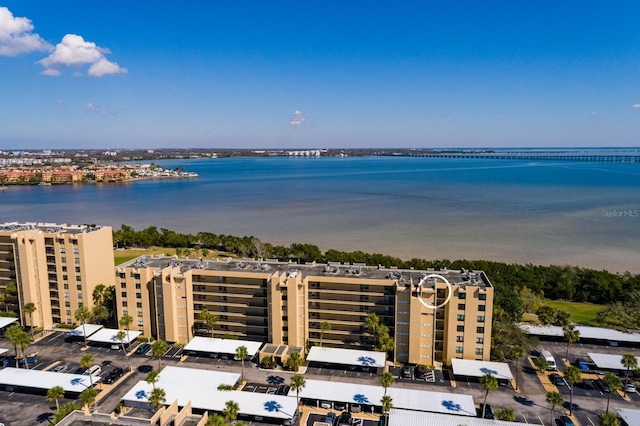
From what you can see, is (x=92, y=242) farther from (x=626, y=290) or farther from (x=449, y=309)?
(x=626, y=290)

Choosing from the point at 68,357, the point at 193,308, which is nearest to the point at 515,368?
the point at 193,308

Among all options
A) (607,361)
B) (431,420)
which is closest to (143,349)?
(431,420)

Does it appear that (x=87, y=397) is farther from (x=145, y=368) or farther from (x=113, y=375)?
(x=145, y=368)

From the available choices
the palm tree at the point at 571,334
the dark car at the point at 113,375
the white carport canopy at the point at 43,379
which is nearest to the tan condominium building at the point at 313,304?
the dark car at the point at 113,375

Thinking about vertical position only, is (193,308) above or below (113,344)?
above

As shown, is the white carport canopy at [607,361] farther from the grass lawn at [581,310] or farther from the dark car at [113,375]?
the dark car at [113,375]

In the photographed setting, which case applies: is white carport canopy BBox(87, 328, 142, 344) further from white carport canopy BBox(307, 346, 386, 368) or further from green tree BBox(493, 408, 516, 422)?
green tree BBox(493, 408, 516, 422)

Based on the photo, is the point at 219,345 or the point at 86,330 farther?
the point at 86,330

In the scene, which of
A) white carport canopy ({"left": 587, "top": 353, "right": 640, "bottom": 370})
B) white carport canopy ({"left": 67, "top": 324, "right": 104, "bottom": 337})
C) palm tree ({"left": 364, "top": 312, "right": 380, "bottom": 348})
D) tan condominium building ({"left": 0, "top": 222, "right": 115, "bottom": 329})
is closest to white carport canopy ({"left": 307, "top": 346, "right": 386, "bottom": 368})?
palm tree ({"left": 364, "top": 312, "right": 380, "bottom": 348})
